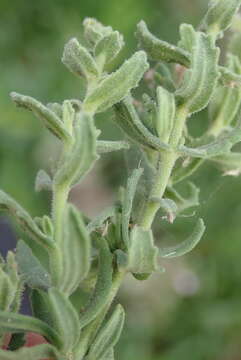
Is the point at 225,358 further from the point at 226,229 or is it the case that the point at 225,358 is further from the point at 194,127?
the point at 194,127

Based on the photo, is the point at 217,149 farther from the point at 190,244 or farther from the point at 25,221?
the point at 25,221

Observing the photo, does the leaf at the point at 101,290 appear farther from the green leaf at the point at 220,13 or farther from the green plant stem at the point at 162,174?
the green leaf at the point at 220,13

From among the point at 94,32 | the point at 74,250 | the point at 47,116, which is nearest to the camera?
the point at 74,250

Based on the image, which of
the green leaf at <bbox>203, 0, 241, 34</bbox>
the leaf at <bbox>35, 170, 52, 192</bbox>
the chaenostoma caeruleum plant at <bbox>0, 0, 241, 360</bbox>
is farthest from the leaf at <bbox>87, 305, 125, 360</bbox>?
the green leaf at <bbox>203, 0, 241, 34</bbox>

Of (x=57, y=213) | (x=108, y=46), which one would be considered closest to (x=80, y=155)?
(x=57, y=213)

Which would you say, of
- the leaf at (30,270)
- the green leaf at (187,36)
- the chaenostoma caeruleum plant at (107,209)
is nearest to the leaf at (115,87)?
the chaenostoma caeruleum plant at (107,209)

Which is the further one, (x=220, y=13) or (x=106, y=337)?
(x=220, y=13)

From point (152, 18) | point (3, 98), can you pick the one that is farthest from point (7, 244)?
point (152, 18)
